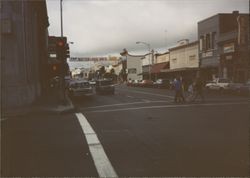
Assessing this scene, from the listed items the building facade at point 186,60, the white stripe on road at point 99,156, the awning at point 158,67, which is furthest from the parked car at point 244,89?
the awning at point 158,67

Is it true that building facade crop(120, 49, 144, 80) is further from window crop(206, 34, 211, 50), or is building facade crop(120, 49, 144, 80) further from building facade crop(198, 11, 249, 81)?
window crop(206, 34, 211, 50)

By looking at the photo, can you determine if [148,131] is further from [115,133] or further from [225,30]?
[225,30]

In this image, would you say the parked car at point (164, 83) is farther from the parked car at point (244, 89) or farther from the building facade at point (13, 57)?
the building facade at point (13, 57)

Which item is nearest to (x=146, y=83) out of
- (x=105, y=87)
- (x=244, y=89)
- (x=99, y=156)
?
(x=105, y=87)

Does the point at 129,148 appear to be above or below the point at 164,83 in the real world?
below

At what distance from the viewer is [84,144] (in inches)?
457

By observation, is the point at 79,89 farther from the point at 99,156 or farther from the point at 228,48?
the point at 99,156

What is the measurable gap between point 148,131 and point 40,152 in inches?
177

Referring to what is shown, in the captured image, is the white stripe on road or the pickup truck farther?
the pickup truck

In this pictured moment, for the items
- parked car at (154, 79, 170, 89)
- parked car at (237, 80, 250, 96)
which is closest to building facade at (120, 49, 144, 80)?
parked car at (154, 79, 170, 89)

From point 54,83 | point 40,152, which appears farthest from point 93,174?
point 54,83

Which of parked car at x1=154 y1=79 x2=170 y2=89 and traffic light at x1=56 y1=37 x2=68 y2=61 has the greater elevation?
traffic light at x1=56 y1=37 x2=68 y2=61

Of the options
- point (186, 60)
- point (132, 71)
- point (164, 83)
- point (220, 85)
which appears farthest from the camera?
point (132, 71)

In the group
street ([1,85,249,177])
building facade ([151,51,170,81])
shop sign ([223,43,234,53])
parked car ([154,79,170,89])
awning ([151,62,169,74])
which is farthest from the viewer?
building facade ([151,51,170,81])
